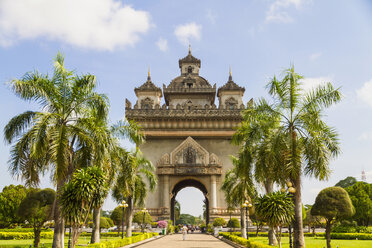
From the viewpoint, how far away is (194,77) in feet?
172

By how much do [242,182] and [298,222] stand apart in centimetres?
940

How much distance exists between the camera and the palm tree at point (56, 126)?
1375 cm

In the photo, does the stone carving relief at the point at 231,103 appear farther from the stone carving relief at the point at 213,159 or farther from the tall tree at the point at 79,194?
the tall tree at the point at 79,194

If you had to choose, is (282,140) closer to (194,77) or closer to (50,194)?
(50,194)

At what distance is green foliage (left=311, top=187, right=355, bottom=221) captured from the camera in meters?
22.9

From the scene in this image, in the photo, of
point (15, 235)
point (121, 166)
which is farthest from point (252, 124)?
point (15, 235)

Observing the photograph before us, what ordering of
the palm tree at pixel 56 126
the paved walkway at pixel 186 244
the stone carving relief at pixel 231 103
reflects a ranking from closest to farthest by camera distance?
the palm tree at pixel 56 126
the paved walkway at pixel 186 244
the stone carving relief at pixel 231 103

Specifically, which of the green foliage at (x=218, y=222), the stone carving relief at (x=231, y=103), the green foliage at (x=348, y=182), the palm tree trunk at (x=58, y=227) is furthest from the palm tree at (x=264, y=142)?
the green foliage at (x=348, y=182)

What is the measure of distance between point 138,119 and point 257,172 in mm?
28469

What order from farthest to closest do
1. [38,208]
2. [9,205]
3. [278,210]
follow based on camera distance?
[9,205] → [38,208] → [278,210]

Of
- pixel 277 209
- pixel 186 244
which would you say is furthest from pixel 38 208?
pixel 277 209

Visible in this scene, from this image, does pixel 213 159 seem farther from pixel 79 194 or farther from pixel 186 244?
pixel 79 194

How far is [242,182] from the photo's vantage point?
24453mm

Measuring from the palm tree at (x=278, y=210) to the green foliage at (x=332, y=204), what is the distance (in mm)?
8735
